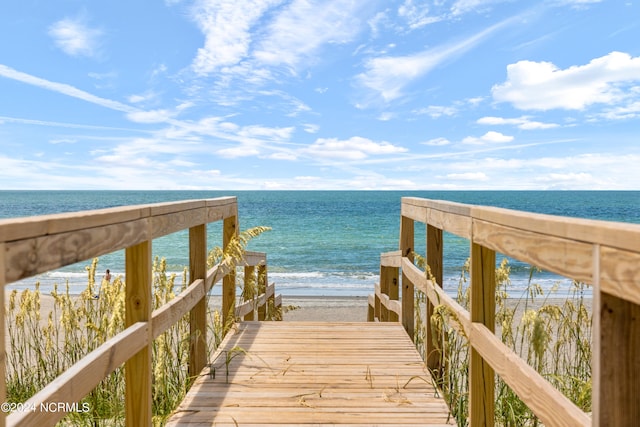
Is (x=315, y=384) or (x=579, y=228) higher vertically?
(x=579, y=228)

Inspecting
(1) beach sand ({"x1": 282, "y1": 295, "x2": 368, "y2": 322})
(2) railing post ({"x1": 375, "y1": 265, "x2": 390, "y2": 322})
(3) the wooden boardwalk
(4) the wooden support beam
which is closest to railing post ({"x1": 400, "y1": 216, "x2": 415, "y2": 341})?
(3) the wooden boardwalk

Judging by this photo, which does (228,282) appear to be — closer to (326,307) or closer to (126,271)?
(126,271)

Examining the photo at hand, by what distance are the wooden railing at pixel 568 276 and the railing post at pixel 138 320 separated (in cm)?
155

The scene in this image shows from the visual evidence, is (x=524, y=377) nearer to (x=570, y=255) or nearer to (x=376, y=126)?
(x=570, y=255)

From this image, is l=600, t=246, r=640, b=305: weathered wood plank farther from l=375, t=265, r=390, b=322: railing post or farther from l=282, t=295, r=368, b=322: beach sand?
l=282, t=295, r=368, b=322: beach sand

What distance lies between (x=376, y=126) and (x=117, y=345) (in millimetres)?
95944

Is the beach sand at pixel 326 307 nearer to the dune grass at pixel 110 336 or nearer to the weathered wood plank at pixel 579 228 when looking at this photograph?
the dune grass at pixel 110 336

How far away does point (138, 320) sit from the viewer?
2291 millimetres

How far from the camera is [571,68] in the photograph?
280 feet

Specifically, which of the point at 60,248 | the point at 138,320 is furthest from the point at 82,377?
the point at 138,320

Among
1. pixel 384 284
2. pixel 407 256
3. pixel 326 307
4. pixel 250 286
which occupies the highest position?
pixel 407 256

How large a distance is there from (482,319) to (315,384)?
129 centimetres

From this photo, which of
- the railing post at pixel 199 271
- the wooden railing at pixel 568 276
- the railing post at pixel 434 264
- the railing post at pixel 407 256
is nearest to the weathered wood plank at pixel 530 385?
the wooden railing at pixel 568 276

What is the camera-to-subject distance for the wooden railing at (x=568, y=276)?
1.13 metres
